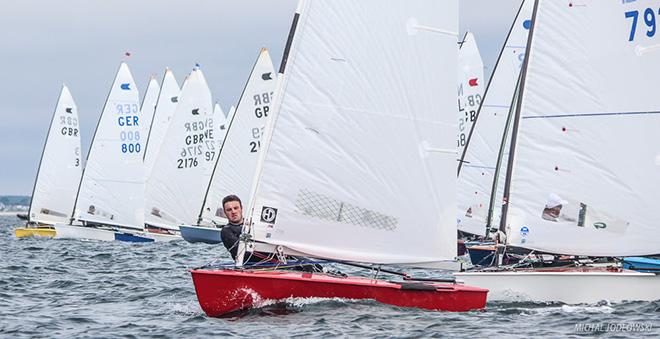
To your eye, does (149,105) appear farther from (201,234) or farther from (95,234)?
(201,234)

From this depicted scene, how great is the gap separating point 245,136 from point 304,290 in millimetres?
25585

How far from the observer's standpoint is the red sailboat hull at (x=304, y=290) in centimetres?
1376

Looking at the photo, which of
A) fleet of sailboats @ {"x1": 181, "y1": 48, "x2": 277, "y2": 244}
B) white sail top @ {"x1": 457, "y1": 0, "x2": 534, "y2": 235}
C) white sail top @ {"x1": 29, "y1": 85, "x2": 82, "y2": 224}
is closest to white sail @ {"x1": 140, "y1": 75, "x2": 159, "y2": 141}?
white sail top @ {"x1": 29, "y1": 85, "x2": 82, "y2": 224}

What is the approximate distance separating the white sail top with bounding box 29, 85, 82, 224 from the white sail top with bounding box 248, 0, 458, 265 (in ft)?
101

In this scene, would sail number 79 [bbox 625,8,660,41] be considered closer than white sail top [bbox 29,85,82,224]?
Yes

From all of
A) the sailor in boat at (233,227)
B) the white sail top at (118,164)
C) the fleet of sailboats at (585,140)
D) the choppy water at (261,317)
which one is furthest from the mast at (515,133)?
the white sail top at (118,164)

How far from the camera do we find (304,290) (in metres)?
13.9

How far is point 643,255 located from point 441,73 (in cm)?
445

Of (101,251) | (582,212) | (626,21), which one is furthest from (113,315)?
(101,251)

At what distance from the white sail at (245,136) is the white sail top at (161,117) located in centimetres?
1058

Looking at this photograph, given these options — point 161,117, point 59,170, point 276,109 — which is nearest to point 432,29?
point 276,109

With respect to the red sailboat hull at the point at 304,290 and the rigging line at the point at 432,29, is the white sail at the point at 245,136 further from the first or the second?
the red sailboat hull at the point at 304,290

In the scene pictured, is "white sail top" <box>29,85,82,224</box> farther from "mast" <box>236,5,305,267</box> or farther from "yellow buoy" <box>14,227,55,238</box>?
"mast" <box>236,5,305,267</box>

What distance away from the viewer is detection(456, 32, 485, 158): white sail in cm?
3659
